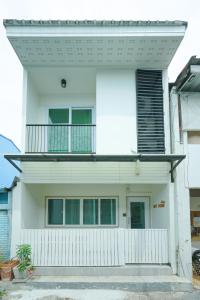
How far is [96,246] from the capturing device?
392 inches

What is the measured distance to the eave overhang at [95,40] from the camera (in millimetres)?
9570

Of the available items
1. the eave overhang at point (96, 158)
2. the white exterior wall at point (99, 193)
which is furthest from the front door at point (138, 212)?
the eave overhang at point (96, 158)

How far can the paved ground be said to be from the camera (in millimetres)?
8158

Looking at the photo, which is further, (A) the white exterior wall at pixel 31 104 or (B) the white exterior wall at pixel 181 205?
(A) the white exterior wall at pixel 31 104

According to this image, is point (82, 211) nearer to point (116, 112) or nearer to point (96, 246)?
point (96, 246)

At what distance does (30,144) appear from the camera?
1099 cm

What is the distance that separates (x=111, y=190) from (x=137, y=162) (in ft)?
8.49

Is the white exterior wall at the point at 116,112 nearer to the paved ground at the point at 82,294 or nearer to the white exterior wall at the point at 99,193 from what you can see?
the white exterior wall at the point at 99,193

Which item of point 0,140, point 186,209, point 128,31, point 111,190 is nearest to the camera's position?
point 128,31

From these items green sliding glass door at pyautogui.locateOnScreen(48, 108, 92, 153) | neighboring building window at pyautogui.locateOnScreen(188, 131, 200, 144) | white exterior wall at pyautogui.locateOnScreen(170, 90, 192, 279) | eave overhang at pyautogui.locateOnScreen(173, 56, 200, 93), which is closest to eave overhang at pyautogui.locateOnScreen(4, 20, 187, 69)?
eave overhang at pyautogui.locateOnScreen(173, 56, 200, 93)

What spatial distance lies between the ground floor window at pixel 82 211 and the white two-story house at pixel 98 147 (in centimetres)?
4

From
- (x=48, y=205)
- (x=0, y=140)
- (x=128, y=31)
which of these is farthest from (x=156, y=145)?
(x=0, y=140)

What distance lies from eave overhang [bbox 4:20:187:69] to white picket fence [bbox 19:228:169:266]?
586 centimetres
